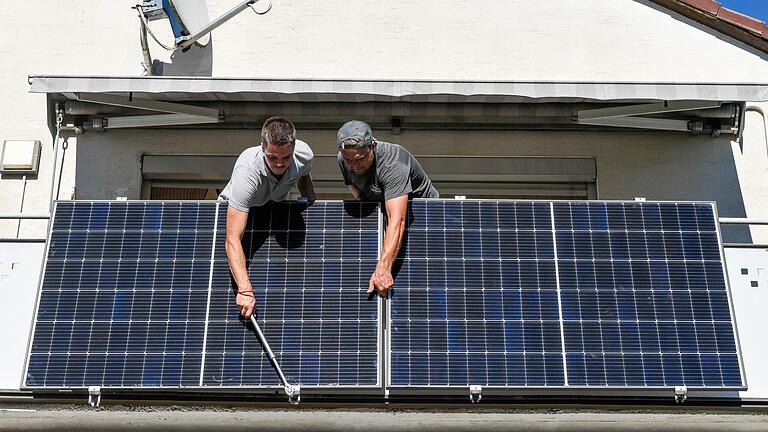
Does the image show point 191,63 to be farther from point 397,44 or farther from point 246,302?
point 246,302

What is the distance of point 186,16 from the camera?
10.5 metres

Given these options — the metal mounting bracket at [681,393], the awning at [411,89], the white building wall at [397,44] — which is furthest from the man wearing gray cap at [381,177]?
the white building wall at [397,44]

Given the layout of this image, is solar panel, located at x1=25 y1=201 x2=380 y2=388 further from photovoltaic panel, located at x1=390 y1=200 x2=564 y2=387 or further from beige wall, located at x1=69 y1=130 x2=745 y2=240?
beige wall, located at x1=69 y1=130 x2=745 y2=240

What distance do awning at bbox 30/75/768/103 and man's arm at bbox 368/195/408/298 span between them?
1926 millimetres

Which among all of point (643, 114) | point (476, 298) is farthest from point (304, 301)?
point (643, 114)

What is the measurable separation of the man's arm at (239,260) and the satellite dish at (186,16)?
330 cm

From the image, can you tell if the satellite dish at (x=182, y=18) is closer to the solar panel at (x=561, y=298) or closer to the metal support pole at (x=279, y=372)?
the solar panel at (x=561, y=298)

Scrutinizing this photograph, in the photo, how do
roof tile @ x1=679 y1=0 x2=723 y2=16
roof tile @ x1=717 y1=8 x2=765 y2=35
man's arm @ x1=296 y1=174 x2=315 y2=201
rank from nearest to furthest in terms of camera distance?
1. man's arm @ x1=296 y1=174 x2=315 y2=201
2. roof tile @ x1=717 y1=8 x2=765 y2=35
3. roof tile @ x1=679 y1=0 x2=723 y2=16

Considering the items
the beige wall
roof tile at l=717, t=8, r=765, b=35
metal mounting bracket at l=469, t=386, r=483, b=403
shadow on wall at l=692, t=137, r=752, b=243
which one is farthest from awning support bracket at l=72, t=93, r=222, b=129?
roof tile at l=717, t=8, r=765, b=35

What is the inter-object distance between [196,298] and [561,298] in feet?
9.64

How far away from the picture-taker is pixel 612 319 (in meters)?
8.06

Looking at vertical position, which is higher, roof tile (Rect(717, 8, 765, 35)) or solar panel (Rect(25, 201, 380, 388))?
roof tile (Rect(717, 8, 765, 35))

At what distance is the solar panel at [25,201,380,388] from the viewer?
7.83 metres

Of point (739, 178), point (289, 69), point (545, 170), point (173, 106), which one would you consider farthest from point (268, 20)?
point (739, 178)
